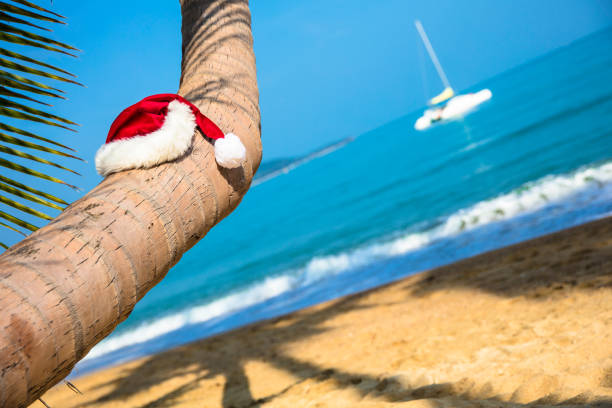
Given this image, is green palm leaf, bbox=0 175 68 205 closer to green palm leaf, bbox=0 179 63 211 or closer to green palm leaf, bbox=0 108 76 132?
green palm leaf, bbox=0 179 63 211

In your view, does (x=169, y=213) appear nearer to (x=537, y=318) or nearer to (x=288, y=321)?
(x=537, y=318)

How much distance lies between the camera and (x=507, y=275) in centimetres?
595

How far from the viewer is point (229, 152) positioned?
1.22 meters

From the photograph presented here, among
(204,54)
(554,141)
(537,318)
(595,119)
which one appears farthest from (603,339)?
(595,119)

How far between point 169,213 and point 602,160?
12.9m

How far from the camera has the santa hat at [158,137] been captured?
118 centimetres

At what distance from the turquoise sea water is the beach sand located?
7.08ft

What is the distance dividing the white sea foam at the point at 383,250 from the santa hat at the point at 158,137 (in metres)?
10.4

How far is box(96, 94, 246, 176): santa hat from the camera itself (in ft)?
3.88

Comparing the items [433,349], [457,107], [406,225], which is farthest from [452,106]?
[433,349]

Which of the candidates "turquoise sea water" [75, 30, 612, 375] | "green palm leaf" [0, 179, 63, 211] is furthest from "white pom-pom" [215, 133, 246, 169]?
"turquoise sea water" [75, 30, 612, 375]

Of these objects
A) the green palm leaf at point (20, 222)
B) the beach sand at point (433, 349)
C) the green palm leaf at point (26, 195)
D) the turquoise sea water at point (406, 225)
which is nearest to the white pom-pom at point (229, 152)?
the green palm leaf at point (26, 195)

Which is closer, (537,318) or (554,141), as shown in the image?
(537,318)

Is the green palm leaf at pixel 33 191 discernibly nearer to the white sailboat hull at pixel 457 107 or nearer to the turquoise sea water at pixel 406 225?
the turquoise sea water at pixel 406 225
